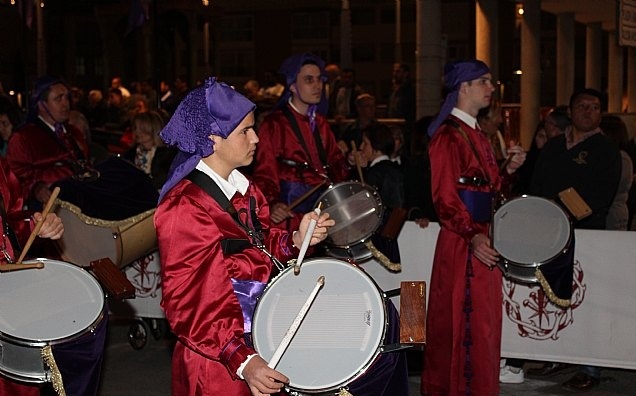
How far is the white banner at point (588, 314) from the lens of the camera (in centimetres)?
689

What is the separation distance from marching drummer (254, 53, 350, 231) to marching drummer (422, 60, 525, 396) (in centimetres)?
112

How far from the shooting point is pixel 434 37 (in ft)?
46.9

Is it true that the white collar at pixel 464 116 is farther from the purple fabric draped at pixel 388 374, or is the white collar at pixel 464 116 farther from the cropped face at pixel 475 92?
the purple fabric draped at pixel 388 374

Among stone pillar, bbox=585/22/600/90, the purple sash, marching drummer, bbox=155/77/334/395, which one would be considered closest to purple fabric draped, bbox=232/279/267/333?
marching drummer, bbox=155/77/334/395

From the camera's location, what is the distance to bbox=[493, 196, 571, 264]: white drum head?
5957mm

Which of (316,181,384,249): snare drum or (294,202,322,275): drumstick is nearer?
(294,202,322,275): drumstick

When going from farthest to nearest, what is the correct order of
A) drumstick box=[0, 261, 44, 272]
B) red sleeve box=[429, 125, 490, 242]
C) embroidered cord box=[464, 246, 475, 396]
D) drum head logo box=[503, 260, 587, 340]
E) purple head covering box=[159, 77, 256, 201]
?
drum head logo box=[503, 260, 587, 340] < embroidered cord box=[464, 246, 475, 396] < red sleeve box=[429, 125, 490, 242] < drumstick box=[0, 261, 44, 272] < purple head covering box=[159, 77, 256, 201]

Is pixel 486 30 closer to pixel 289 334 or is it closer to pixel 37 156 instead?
pixel 37 156

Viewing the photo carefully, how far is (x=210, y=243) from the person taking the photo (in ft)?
Result: 12.6

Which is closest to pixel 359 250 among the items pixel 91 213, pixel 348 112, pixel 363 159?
pixel 363 159

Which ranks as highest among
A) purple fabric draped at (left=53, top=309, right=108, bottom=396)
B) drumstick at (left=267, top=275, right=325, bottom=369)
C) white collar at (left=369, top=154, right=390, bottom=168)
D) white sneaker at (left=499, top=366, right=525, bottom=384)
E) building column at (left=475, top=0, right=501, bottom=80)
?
building column at (left=475, top=0, right=501, bottom=80)

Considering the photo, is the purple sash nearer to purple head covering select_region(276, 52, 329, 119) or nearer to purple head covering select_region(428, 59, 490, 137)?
purple head covering select_region(428, 59, 490, 137)

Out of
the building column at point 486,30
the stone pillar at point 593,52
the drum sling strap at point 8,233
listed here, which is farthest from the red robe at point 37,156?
the stone pillar at point 593,52

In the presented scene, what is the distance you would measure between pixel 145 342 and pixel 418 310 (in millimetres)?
4960
